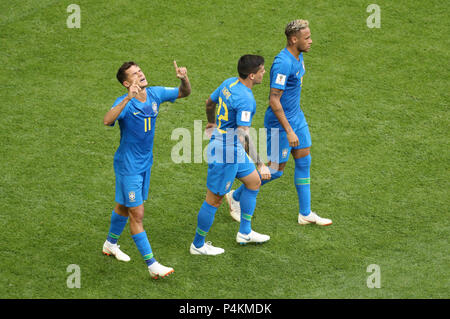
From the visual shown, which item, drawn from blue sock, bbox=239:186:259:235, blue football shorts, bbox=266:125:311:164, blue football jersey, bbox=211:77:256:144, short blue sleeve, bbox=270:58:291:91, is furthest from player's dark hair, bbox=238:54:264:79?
blue sock, bbox=239:186:259:235

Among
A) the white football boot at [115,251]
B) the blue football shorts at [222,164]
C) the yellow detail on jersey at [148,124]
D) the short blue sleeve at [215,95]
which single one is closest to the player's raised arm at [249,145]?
the blue football shorts at [222,164]

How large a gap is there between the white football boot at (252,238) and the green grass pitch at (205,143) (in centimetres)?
13

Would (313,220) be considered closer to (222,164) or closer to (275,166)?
(275,166)

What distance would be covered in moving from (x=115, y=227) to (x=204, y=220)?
0.89 meters

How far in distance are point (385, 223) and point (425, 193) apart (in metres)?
0.81

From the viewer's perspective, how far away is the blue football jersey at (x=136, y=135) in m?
5.86

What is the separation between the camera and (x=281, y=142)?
6.86m

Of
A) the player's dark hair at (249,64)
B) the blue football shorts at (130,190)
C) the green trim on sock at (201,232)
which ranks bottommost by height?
the green trim on sock at (201,232)

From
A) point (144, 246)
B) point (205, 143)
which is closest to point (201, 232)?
point (144, 246)

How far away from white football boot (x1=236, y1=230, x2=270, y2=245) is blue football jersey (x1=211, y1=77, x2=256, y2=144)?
109 centimetres

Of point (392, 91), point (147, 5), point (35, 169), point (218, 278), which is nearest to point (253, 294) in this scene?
point (218, 278)

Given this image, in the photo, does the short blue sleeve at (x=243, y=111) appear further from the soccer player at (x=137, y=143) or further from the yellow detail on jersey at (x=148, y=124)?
the yellow detail on jersey at (x=148, y=124)

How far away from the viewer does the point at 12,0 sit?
11203mm

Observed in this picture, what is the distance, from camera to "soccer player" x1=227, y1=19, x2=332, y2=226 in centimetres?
655
